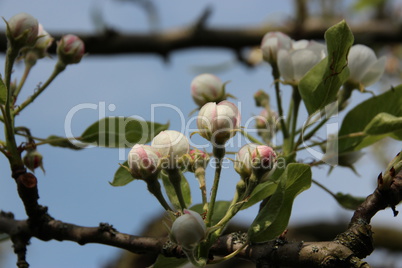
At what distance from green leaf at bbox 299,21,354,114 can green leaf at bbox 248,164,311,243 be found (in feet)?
0.59

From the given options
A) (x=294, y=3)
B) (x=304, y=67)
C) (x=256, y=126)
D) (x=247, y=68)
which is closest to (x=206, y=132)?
(x=304, y=67)

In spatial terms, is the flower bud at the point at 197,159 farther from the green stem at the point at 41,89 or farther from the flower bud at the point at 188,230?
the green stem at the point at 41,89

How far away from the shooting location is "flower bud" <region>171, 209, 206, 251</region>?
2.93 ft

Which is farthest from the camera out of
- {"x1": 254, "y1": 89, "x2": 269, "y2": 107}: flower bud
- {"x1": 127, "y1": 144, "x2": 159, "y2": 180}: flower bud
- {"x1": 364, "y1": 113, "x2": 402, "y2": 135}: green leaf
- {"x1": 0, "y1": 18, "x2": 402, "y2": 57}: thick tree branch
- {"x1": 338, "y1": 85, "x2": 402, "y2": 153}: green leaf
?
{"x1": 0, "y1": 18, "x2": 402, "y2": 57}: thick tree branch

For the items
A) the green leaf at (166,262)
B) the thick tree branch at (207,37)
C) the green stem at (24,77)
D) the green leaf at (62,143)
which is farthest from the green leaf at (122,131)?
the thick tree branch at (207,37)

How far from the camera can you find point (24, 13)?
1204 millimetres

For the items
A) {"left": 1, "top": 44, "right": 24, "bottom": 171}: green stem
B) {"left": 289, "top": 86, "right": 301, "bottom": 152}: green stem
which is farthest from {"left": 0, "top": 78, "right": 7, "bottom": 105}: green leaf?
{"left": 289, "top": 86, "right": 301, "bottom": 152}: green stem

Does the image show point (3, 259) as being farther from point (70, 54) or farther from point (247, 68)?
point (70, 54)

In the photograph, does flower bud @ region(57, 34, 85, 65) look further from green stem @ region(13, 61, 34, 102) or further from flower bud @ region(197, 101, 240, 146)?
flower bud @ region(197, 101, 240, 146)

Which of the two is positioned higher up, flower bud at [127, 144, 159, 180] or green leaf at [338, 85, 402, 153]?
green leaf at [338, 85, 402, 153]

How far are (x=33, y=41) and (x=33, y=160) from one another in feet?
0.78

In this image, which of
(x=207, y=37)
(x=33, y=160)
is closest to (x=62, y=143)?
(x=33, y=160)

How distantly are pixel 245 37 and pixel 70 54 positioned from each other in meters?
1.47

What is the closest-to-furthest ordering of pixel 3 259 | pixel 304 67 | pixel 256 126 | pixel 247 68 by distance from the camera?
pixel 304 67
pixel 256 126
pixel 247 68
pixel 3 259
